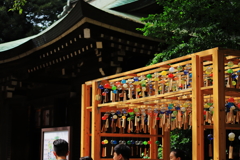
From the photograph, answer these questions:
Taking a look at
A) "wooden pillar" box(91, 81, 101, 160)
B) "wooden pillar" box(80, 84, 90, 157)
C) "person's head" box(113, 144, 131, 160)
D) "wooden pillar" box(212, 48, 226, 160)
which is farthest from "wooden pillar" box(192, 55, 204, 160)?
"wooden pillar" box(80, 84, 90, 157)

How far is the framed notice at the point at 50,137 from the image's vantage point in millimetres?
8668

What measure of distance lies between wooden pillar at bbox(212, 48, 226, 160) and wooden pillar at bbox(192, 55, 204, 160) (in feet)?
1.05

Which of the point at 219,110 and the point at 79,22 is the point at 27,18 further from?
the point at 219,110

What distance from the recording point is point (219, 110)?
5.00 metres

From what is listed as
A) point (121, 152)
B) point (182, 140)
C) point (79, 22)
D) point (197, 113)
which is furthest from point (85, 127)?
point (197, 113)

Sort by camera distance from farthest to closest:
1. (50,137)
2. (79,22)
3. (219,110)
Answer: (79,22)
(50,137)
(219,110)

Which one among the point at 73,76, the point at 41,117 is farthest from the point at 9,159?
the point at 73,76

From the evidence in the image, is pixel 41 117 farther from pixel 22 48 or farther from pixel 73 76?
pixel 22 48

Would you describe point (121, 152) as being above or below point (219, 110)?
below

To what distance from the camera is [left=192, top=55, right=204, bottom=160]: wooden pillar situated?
17.3 feet

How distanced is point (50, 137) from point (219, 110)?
479 centimetres

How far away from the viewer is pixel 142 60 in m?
11.9

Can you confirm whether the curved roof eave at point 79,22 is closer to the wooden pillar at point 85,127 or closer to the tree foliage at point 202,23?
the tree foliage at point 202,23

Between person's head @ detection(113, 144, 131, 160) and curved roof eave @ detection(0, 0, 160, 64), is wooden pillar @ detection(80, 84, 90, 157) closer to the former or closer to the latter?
curved roof eave @ detection(0, 0, 160, 64)
